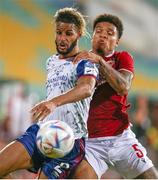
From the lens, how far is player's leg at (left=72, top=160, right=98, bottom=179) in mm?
7918

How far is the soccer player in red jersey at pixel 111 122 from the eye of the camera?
27.1 feet

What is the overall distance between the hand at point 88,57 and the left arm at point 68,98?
0.77 feet

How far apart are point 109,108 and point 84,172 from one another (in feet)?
2.55

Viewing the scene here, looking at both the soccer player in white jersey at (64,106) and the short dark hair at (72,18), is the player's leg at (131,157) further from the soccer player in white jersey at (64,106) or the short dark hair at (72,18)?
the short dark hair at (72,18)

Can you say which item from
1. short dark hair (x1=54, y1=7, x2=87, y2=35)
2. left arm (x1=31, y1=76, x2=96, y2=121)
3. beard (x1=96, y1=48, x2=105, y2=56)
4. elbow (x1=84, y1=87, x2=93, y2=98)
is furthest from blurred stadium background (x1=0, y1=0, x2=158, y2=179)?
elbow (x1=84, y1=87, x2=93, y2=98)

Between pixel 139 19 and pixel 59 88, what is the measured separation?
12.5 m

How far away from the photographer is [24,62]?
18469mm

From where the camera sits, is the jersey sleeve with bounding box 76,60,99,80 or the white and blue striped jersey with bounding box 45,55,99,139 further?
the white and blue striped jersey with bounding box 45,55,99,139

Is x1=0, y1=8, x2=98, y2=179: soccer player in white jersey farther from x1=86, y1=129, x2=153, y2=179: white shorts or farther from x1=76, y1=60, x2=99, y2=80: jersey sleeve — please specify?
x1=86, y1=129, x2=153, y2=179: white shorts

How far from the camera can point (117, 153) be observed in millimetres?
8352

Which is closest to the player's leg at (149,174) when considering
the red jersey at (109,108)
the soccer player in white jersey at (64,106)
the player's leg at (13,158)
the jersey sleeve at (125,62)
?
the red jersey at (109,108)

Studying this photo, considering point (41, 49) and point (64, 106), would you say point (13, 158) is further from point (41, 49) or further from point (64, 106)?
point (41, 49)

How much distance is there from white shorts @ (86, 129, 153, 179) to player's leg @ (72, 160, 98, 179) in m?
0.15

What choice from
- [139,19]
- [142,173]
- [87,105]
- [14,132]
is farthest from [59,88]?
[139,19]
